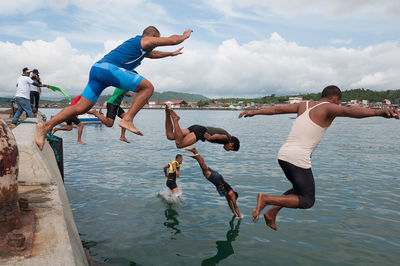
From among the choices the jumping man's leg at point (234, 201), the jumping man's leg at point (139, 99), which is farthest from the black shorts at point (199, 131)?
the jumping man's leg at point (234, 201)

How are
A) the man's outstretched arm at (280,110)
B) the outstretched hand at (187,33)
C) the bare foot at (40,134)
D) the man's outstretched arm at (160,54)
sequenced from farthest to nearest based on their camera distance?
the man's outstretched arm at (160,54), the bare foot at (40,134), the outstretched hand at (187,33), the man's outstretched arm at (280,110)

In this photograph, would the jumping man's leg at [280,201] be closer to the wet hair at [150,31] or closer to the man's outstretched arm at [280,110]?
the man's outstretched arm at [280,110]

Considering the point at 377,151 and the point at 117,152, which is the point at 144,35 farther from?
the point at 377,151

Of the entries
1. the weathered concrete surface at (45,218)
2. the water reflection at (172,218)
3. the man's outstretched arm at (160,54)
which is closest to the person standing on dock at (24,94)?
the water reflection at (172,218)

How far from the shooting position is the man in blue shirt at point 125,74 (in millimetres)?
5930

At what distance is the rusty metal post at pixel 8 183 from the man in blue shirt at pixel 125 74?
8.16ft

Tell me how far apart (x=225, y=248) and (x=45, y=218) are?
222 inches

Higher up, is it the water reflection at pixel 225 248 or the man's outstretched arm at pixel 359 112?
the man's outstretched arm at pixel 359 112

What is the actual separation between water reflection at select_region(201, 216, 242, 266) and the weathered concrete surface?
3.82m

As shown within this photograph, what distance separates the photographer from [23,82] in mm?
13844

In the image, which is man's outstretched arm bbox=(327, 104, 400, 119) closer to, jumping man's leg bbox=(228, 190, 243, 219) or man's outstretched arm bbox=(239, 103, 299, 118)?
man's outstretched arm bbox=(239, 103, 299, 118)

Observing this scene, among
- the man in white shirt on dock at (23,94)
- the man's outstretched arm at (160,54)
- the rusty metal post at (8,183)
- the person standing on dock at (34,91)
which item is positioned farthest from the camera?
the person standing on dock at (34,91)

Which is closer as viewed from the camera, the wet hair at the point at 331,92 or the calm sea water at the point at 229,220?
the wet hair at the point at 331,92

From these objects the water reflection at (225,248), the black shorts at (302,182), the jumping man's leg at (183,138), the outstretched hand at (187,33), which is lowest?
the water reflection at (225,248)
